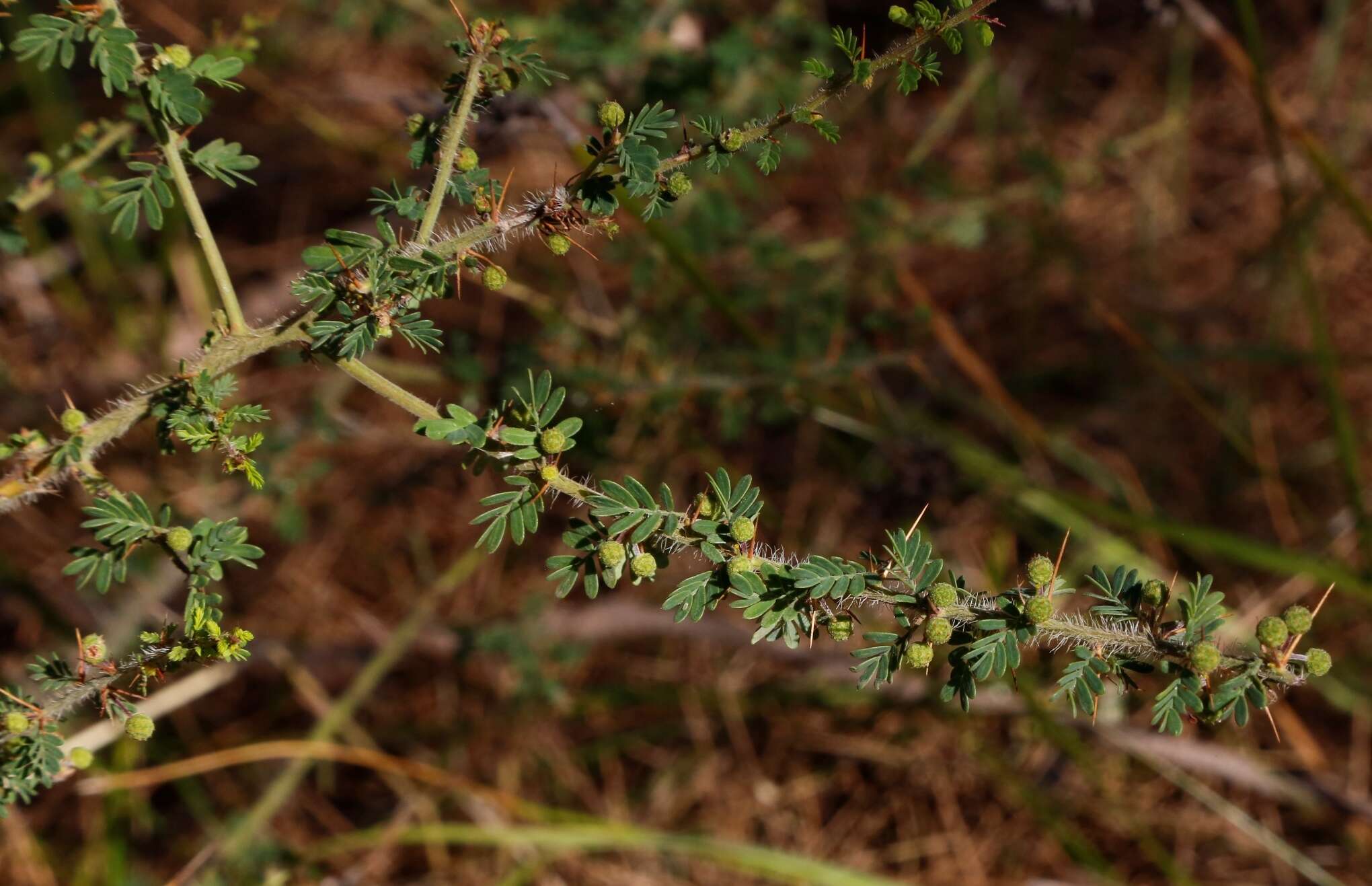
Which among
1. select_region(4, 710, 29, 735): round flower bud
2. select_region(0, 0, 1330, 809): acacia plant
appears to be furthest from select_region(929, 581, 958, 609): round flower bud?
select_region(4, 710, 29, 735): round flower bud

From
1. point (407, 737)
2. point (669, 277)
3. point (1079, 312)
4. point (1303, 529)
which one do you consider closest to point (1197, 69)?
point (1079, 312)

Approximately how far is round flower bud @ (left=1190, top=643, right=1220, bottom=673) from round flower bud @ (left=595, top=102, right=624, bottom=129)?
3.95ft

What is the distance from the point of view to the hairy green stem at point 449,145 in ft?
5.52

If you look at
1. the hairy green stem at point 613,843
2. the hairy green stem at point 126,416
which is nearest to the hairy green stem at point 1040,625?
the hairy green stem at point 126,416

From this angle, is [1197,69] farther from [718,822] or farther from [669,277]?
[718,822]

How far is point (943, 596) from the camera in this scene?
5.23 feet

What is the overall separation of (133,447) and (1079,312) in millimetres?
4276

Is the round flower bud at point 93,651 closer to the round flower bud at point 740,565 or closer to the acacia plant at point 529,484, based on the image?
the acacia plant at point 529,484

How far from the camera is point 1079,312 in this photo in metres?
4.83

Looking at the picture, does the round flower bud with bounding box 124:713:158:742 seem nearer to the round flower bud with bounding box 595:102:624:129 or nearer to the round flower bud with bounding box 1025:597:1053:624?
the round flower bud with bounding box 595:102:624:129

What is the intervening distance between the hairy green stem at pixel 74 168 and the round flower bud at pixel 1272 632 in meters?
2.38

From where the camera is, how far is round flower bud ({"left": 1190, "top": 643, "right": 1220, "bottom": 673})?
1562 mm

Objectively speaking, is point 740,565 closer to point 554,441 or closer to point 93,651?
point 554,441

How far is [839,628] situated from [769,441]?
3.07m
